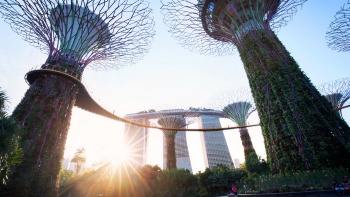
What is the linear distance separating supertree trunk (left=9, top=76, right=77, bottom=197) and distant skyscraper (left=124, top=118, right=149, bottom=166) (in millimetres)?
53764

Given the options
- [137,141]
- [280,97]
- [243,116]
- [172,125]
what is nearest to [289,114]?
[280,97]

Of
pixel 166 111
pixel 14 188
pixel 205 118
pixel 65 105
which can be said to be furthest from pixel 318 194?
pixel 205 118

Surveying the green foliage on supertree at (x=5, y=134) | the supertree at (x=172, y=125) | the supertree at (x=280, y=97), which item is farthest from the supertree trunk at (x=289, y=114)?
the green foliage on supertree at (x=5, y=134)

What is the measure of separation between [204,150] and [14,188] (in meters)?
57.8

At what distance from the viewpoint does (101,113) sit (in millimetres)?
13039

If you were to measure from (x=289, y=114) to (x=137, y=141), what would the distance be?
60.6m

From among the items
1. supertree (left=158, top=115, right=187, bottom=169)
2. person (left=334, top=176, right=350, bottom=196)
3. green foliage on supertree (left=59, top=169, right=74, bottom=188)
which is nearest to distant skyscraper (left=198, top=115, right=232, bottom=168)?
supertree (left=158, top=115, right=187, bottom=169)

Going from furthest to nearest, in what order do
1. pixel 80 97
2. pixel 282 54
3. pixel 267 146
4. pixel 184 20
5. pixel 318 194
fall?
pixel 184 20 < pixel 80 97 < pixel 282 54 < pixel 267 146 < pixel 318 194

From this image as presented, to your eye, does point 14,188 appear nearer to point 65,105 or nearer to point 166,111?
point 65,105

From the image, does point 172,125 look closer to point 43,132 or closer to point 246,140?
point 246,140

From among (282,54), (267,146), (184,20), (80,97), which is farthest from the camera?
(184,20)

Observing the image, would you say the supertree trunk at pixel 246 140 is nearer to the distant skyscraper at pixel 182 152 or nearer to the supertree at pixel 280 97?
the supertree at pixel 280 97

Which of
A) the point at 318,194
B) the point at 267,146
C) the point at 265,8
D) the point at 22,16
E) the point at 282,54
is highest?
the point at 265,8

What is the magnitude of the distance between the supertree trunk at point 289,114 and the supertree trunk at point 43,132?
9.91 metres
